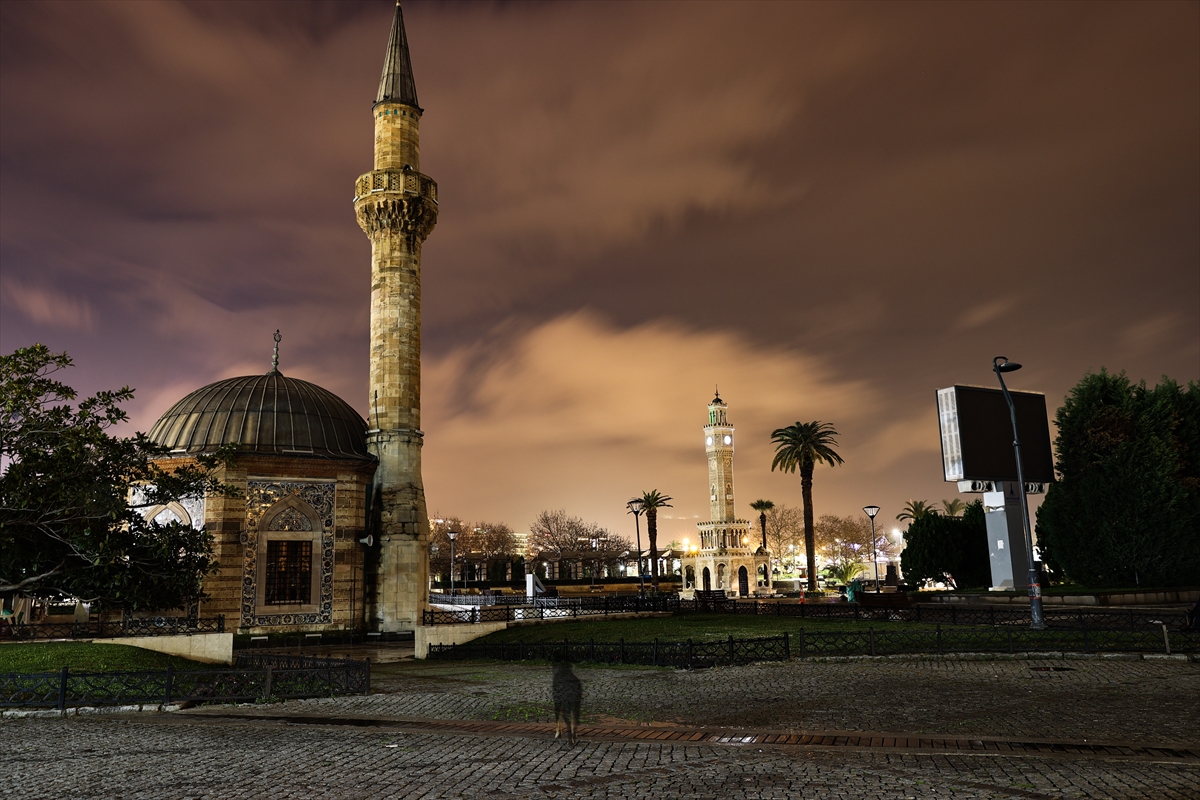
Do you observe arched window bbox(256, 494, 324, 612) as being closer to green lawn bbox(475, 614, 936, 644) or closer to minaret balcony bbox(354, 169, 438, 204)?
green lawn bbox(475, 614, 936, 644)

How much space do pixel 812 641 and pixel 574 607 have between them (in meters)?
16.0

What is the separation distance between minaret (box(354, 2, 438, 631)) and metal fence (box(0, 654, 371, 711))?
48.5 ft

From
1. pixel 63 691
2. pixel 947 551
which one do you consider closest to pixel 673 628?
pixel 63 691

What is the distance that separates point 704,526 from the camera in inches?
3201

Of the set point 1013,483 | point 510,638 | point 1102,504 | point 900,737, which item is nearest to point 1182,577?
point 1102,504

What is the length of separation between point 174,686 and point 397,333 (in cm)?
2019

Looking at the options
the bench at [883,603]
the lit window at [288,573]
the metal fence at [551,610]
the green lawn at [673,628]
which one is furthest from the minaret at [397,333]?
the bench at [883,603]

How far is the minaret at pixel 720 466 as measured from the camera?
8131cm

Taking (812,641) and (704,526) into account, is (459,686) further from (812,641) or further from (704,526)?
→ (704,526)

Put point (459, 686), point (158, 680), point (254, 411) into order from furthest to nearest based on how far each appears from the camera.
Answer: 1. point (254, 411)
2. point (459, 686)
3. point (158, 680)

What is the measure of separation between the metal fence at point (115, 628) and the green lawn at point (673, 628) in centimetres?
939

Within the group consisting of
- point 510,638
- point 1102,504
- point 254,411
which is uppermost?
point 254,411

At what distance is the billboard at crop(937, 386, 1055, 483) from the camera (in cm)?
3619

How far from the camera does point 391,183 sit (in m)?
34.5
